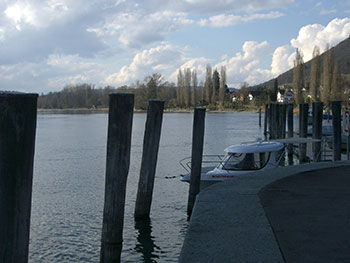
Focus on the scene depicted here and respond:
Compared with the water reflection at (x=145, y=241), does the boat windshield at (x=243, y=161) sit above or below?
above

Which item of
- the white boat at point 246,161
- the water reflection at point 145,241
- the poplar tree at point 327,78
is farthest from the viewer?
the poplar tree at point 327,78

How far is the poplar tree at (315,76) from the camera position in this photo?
293ft

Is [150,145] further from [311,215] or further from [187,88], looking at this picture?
[187,88]

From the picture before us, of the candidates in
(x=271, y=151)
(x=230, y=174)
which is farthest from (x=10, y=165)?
(x=271, y=151)

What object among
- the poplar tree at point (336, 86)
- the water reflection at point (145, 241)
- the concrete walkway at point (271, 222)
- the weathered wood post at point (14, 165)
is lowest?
the water reflection at point (145, 241)

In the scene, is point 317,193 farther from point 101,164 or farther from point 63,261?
point 101,164

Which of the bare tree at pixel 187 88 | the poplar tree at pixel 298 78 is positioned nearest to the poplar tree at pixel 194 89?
the bare tree at pixel 187 88

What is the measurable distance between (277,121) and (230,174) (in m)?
19.0

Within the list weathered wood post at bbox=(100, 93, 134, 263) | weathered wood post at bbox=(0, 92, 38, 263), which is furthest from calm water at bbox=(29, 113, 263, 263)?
weathered wood post at bbox=(0, 92, 38, 263)

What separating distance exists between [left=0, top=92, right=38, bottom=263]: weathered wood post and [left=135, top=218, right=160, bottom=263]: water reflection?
5.91 m

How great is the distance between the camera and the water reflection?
10.5 metres

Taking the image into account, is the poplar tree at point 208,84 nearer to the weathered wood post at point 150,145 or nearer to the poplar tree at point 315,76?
the poplar tree at point 315,76

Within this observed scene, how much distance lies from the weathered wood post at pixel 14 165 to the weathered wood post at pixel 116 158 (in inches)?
150

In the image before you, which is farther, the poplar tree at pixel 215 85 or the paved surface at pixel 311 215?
the poplar tree at pixel 215 85
